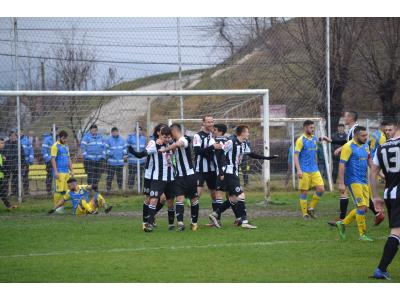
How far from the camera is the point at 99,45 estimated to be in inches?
878

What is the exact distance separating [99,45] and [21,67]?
8.02 feet

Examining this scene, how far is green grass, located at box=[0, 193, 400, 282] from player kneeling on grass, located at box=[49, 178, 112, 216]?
35.7 inches

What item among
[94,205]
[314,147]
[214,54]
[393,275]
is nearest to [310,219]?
[314,147]

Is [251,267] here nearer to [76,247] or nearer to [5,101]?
[76,247]

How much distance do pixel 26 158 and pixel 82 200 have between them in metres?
3.96

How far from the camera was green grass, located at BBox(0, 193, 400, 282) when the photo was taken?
8.95 meters

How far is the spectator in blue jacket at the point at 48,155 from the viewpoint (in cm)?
2053

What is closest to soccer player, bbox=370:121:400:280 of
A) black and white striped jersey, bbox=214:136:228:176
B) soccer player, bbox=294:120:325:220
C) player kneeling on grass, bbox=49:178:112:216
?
black and white striped jersey, bbox=214:136:228:176

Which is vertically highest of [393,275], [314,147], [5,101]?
[5,101]

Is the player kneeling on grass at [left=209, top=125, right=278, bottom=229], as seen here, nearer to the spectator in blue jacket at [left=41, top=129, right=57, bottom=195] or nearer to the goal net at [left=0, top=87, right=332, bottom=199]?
the goal net at [left=0, top=87, right=332, bottom=199]

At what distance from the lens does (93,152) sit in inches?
820

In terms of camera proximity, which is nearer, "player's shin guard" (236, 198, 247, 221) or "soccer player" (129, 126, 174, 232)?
"soccer player" (129, 126, 174, 232)

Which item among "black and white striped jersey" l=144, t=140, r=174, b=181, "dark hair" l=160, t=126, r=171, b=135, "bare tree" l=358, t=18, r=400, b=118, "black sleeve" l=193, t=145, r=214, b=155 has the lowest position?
"black and white striped jersey" l=144, t=140, r=174, b=181

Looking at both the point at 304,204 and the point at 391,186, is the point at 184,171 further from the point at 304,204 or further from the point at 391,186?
the point at 391,186
